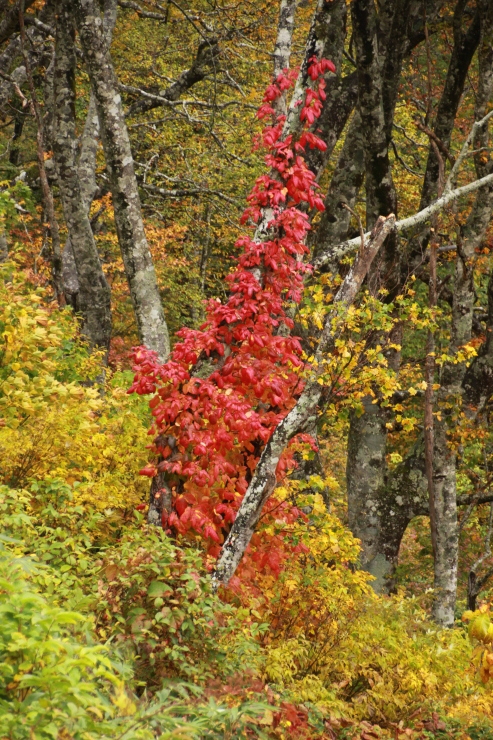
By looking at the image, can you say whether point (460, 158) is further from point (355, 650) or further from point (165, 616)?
point (165, 616)

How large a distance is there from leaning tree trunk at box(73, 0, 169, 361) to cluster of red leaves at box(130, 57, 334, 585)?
145 cm

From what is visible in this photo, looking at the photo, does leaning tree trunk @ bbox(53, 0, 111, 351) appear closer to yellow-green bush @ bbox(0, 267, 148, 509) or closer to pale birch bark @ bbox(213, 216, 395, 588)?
yellow-green bush @ bbox(0, 267, 148, 509)

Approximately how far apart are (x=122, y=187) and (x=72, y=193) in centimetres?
260

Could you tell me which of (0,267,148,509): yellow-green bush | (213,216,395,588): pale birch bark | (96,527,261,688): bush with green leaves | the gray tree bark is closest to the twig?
the gray tree bark

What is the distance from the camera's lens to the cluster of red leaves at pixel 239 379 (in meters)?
5.97

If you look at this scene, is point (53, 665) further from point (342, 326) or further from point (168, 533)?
point (342, 326)

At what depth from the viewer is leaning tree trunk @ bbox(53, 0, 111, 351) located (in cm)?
1054

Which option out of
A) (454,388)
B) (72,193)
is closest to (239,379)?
(454,388)

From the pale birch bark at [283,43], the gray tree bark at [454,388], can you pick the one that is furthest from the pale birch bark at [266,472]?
the gray tree bark at [454,388]

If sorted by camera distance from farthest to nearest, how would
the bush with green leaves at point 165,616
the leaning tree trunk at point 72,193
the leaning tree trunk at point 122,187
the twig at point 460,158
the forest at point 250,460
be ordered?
the leaning tree trunk at point 72,193 → the twig at point 460,158 → the leaning tree trunk at point 122,187 → the bush with green leaves at point 165,616 → the forest at point 250,460

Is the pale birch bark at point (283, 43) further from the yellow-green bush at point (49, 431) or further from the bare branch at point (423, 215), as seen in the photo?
the yellow-green bush at point (49, 431)

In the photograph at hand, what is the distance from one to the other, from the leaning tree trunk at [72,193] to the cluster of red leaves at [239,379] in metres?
4.21

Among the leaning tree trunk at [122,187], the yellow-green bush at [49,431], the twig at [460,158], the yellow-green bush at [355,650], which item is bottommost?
the yellow-green bush at [355,650]

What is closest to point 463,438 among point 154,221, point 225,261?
point 154,221
